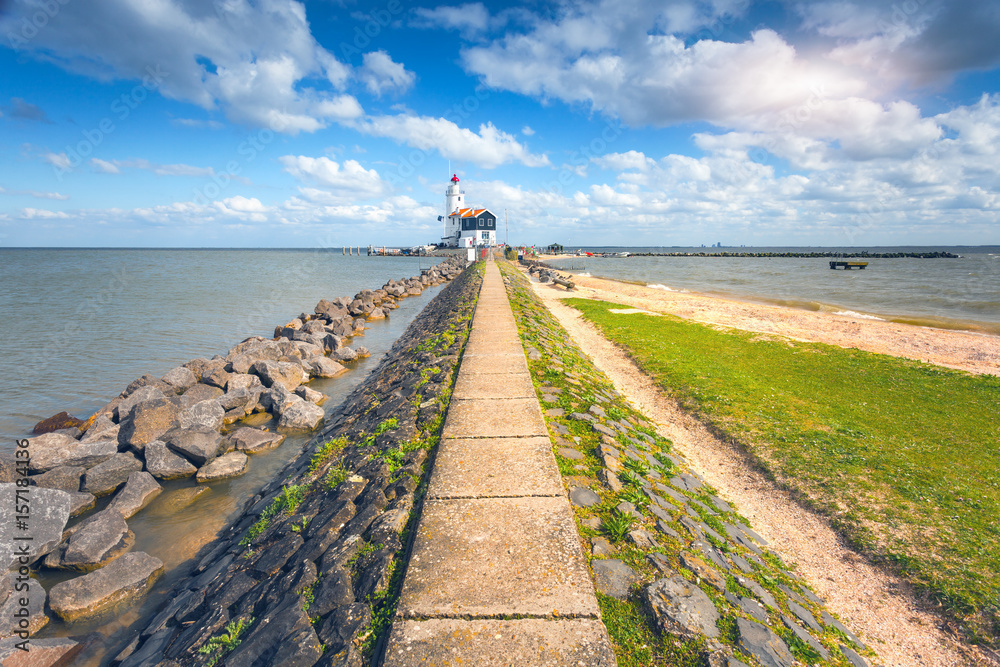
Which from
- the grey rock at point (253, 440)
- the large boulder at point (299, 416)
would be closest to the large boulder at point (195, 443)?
the grey rock at point (253, 440)

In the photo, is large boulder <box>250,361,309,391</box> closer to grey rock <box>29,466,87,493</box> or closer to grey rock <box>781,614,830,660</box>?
grey rock <box>29,466,87,493</box>

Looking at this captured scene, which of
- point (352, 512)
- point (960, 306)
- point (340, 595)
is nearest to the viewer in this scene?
point (340, 595)

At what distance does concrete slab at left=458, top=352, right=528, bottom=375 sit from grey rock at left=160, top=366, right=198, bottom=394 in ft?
26.5

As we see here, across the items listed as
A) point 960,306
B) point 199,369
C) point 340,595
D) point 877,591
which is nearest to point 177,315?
point 199,369

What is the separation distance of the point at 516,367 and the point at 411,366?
249 centimetres

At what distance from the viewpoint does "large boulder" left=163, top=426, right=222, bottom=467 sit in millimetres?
7086

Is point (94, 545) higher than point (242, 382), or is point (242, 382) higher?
point (242, 382)

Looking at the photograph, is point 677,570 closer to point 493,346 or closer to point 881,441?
point 881,441

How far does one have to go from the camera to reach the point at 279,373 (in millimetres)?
11023

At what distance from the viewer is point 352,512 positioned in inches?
147

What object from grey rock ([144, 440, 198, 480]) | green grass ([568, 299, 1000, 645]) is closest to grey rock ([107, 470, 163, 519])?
grey rock ([144, 440, 198, 480])

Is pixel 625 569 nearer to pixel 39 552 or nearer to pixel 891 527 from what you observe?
pixel 891 527

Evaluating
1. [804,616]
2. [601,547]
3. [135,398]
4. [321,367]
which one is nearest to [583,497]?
[601,547]

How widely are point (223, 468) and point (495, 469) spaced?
5666mm
